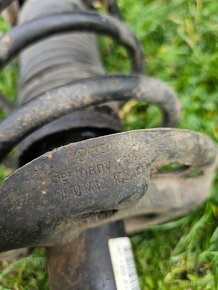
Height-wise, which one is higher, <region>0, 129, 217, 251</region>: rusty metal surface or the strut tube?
the strut tube

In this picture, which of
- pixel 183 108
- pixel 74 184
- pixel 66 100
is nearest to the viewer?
pixel 74 184

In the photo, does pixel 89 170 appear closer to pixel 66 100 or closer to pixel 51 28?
pixel 66 100

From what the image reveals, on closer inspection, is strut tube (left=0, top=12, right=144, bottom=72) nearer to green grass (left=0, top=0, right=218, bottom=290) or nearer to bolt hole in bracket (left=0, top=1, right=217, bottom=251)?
bolt hole in bracket (left=0, top=1, right=217, bottom=251)

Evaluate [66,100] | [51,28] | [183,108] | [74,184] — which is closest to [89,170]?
[74,184]

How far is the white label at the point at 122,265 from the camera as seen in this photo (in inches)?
42.1

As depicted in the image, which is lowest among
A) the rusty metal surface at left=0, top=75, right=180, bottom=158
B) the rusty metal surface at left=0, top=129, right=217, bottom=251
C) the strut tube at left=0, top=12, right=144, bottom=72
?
the rusty metal surface at left=0, top=129, right=217, bottom=251

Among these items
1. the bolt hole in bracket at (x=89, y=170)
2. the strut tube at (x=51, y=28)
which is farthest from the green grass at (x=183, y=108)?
the strut tube at (x=51, y=28)

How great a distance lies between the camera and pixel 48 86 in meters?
1.40

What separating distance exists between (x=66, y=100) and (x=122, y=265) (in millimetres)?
424

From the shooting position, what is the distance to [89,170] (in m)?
0.90

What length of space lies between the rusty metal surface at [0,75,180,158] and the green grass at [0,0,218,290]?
1.74ft

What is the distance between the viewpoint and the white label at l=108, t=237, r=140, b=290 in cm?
107

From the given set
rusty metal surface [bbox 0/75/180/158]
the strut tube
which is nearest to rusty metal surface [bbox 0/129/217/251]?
rusty metal surface [bbox 0/75/180/158]

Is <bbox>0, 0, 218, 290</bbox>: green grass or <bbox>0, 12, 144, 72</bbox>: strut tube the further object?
<bbox>0, 0, 218, 290</bbox>: green grass
